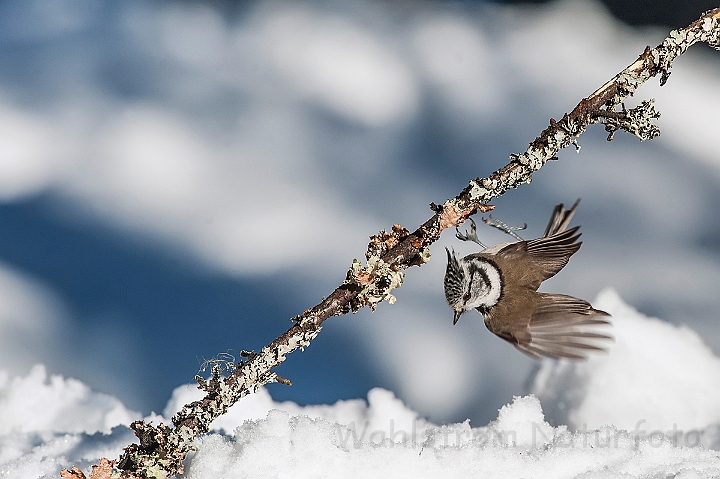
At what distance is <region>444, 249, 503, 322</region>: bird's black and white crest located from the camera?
0.93m

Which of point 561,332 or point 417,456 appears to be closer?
point 561,332

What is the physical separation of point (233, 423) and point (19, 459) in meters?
0.50

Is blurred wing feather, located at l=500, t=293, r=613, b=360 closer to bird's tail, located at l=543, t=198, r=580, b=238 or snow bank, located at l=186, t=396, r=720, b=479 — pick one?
bird's tail, located at l=543, t=198, r=580, b=238

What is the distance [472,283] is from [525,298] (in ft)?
0.30

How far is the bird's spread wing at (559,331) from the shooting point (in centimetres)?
88

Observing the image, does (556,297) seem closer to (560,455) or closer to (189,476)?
(560,455)

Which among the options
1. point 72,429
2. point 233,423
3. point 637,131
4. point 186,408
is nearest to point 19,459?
point 72,429

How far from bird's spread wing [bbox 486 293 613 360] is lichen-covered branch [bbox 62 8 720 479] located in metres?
0.19

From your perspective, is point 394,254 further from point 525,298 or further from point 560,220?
point 560,220

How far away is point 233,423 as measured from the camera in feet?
5.15

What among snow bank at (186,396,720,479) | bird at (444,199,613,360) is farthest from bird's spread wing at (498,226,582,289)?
snow bank at (186,396,720,479)

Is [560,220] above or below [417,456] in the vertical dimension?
above

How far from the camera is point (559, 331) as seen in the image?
91 cm

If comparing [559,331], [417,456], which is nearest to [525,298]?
[559,331]
